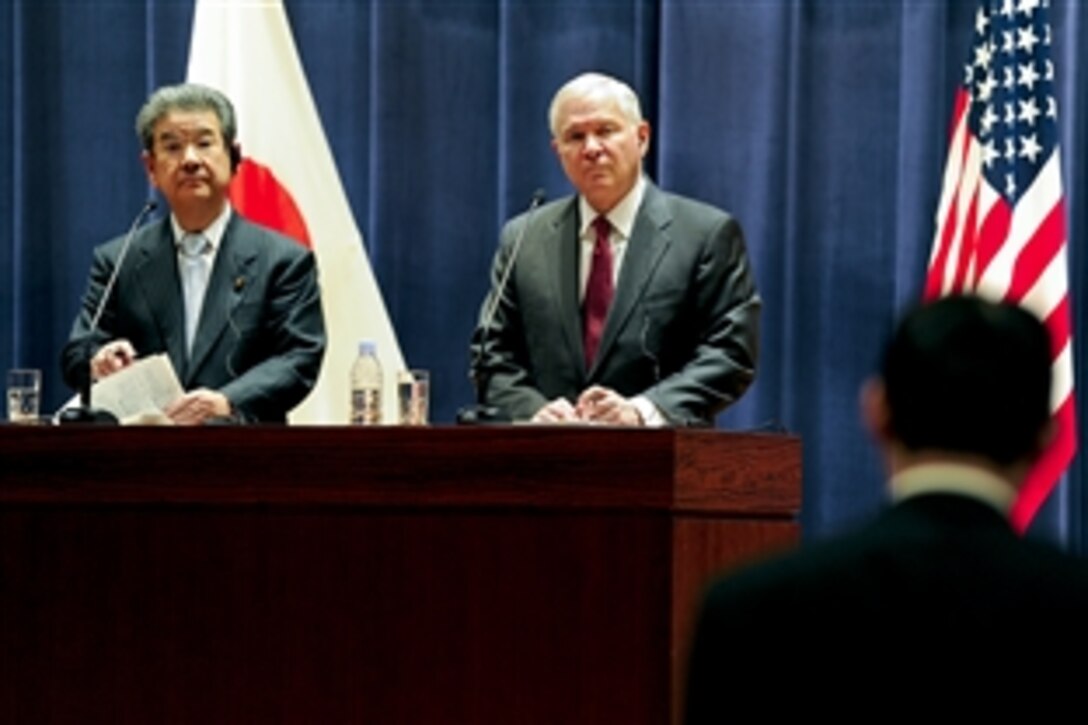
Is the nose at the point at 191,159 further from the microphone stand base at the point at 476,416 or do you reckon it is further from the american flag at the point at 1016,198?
the american flag at the point at 1016,198

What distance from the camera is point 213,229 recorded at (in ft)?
16.0

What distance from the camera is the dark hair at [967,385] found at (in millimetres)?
1622

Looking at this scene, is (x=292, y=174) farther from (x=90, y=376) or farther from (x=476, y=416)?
(x=476, y=416)

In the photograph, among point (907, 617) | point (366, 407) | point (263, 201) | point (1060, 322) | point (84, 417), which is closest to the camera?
point (907, 617)

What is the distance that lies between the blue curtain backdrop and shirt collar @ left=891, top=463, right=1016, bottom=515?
4.31 metres

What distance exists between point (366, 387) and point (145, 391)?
45 centimetres

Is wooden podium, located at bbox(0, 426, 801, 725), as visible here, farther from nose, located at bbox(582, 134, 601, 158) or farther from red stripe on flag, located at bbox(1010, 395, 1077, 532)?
red stripe on flag, located at bbox(1010, 395, 1077, 532)

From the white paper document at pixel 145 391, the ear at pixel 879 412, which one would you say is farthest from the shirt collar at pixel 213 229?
the ear at pixel 879 412

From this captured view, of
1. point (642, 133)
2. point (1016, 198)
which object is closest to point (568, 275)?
point (642, 133)

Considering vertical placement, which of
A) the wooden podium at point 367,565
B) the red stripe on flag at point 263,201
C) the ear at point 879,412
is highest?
the red stripe on flag at point 263,201

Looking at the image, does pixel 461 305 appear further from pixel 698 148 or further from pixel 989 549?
pixel 989 549

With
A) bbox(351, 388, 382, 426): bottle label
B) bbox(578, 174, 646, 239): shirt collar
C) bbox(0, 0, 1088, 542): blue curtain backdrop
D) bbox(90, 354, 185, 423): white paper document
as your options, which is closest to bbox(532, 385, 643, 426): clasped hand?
bbox(351, 388, 382, 426): bottle label

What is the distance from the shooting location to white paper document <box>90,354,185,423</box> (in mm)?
4312

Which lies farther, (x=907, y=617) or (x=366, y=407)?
(x=366, y=407)
